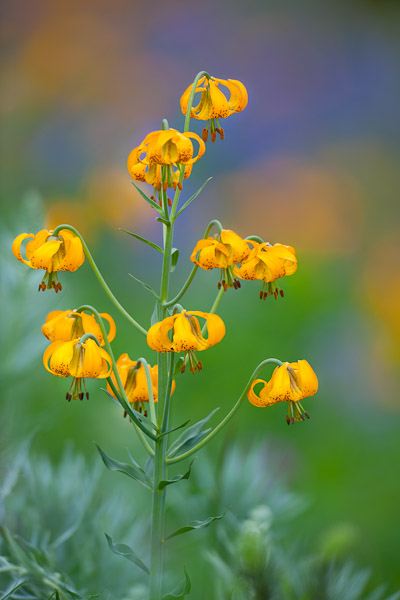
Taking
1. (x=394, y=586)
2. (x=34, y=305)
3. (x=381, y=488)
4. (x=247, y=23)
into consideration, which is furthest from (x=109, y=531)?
(x=247, y=23)

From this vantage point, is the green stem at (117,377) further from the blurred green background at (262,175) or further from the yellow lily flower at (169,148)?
the blurred green background at (262,175)

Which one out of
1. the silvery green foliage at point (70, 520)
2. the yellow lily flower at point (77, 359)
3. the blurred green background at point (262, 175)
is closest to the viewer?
the yellow lily flower at point (77, 359)

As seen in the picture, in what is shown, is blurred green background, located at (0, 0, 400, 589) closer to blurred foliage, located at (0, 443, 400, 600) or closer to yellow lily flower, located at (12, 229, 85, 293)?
blurred foliage, located at (0, 443, 400, 600)

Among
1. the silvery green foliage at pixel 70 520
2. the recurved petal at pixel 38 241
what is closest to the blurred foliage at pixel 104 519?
the silvery green foliage at pixel 70 520

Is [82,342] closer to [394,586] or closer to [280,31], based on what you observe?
[394,586]

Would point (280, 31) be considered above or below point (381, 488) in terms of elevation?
above

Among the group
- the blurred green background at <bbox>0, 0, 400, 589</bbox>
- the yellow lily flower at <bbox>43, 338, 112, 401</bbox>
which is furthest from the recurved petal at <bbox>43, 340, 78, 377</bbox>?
the blurred green background at <bbox>0, 0, 400, 589</bbox>
